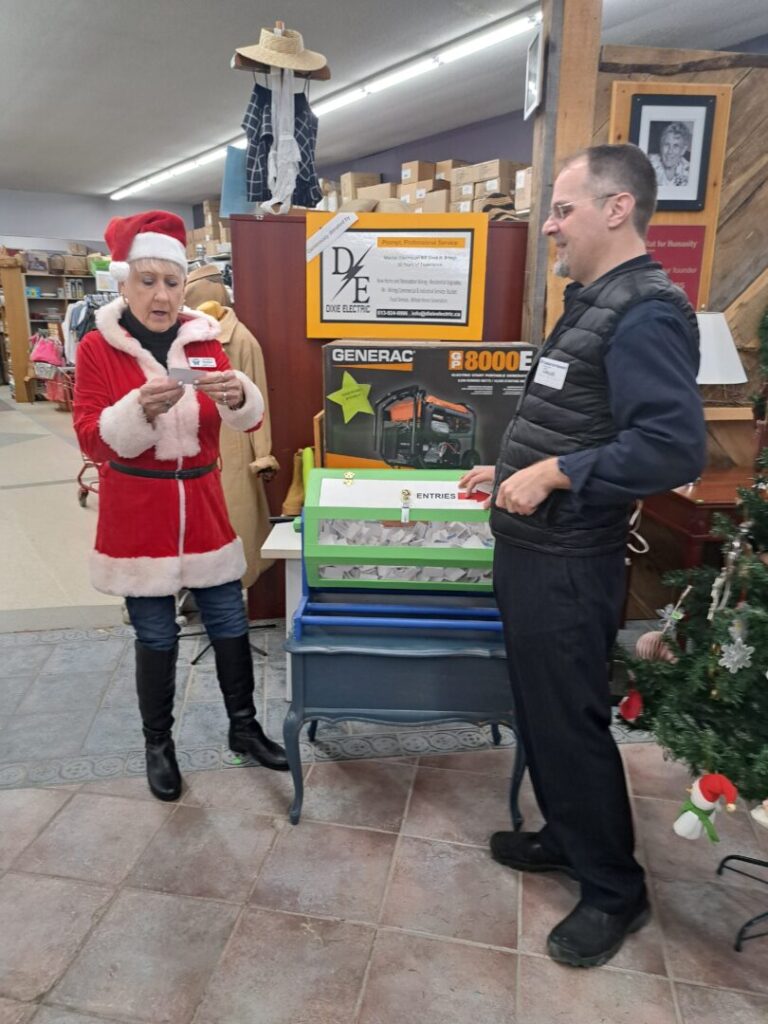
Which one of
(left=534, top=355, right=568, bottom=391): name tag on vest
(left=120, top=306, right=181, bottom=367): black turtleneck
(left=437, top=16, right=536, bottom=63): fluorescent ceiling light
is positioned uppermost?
(left=437, top=16, right=536, bottom=63): fluorescent ceiling light

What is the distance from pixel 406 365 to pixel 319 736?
50.9 inches

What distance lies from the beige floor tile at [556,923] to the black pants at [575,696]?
0.12 metres

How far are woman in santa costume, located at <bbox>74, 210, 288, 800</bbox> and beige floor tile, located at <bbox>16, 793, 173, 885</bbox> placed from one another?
0.10m

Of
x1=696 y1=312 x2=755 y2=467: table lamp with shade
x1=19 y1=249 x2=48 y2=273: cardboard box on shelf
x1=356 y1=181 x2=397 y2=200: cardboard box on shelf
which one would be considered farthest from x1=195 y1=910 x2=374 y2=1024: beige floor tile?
x1=19 y1=249 x2=48 y2=273: cardboard box on shelf

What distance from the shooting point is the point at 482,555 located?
1.88 meters

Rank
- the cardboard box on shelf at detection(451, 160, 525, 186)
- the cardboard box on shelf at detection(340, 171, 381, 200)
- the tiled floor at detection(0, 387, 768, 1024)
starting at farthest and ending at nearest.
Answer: the cardboard box on shelf at detection(340, 171, 381, 200) → the cardboard box on shelf at detection(451, 160, 525, 186) → the tiled floor at detection(0, 387, 768, 1024)

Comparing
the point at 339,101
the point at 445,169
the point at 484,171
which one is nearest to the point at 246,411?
the point at 484,171

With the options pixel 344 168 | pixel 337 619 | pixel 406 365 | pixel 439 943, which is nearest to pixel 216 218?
pixel 344 168

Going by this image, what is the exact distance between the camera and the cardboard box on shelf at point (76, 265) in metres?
11.3

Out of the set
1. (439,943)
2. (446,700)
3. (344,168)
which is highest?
(344,168)

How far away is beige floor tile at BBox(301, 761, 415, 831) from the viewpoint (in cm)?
205

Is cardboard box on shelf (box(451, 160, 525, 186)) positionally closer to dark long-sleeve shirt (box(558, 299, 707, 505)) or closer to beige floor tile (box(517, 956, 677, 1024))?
dark long-sleeve shirt (box(558, 299, 707, 505))

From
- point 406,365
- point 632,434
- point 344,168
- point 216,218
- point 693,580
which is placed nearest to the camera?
point 632,434

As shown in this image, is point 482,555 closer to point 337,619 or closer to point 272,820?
point 337,619
